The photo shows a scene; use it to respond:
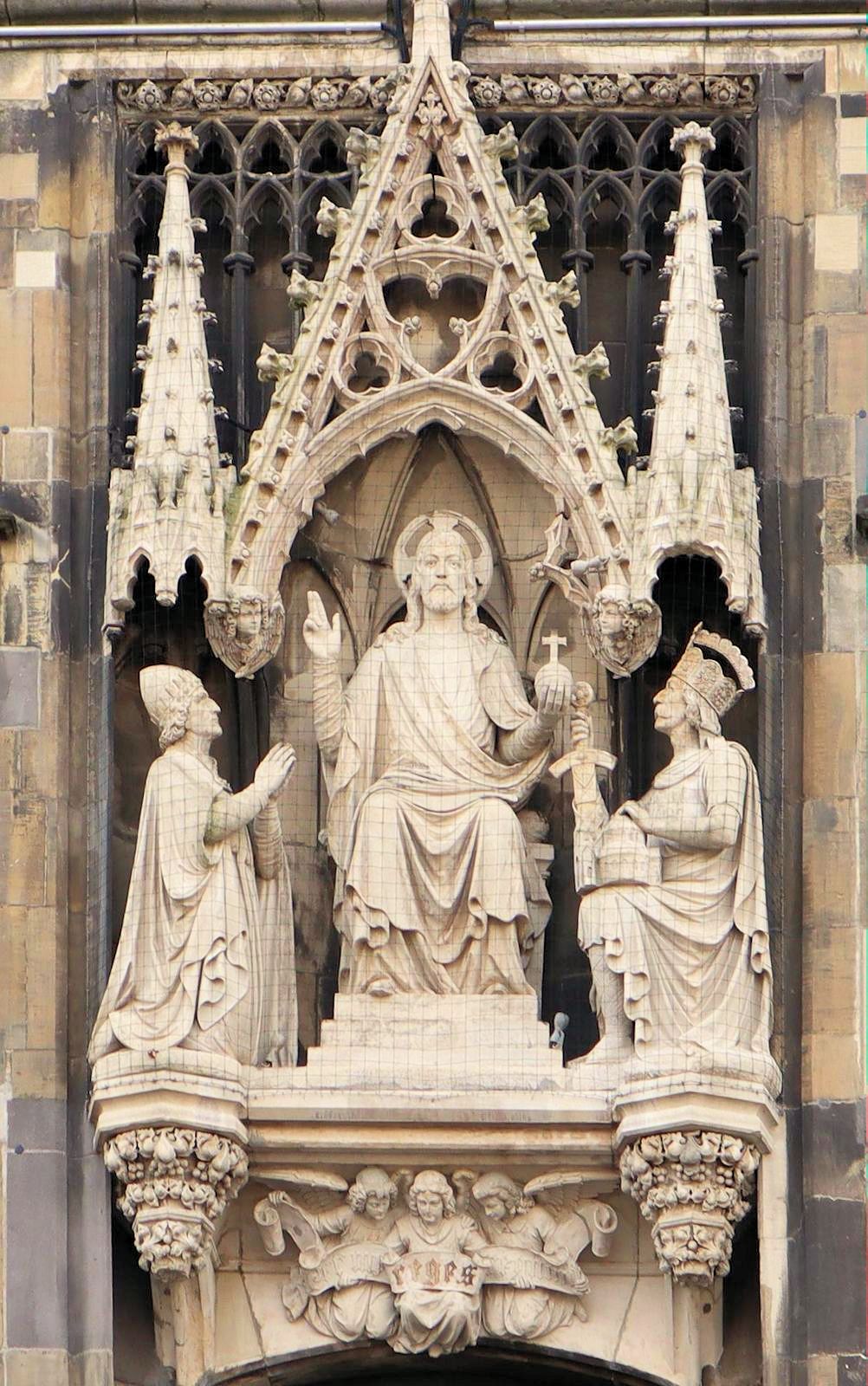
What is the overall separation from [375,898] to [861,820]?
155cm

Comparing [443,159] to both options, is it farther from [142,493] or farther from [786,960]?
[786,960]

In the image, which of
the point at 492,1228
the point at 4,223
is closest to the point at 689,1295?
the point at 492,1228

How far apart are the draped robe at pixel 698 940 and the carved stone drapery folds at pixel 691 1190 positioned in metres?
0.22

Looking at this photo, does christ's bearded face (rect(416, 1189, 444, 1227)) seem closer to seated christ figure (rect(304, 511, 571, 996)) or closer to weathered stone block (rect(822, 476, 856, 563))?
seated christ figure (rect(304, 511, 571, 996))

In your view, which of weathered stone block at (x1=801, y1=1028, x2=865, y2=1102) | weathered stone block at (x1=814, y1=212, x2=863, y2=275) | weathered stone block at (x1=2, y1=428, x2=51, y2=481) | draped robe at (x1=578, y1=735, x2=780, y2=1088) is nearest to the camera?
draped robe at (x1=578, y1=735, x2=780, y2=1088)

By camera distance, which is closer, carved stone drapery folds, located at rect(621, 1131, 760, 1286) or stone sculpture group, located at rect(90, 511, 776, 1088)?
carved stone drapery folds, located at rect(621, 1131, 760, 1286)

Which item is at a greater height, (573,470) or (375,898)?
(573,470)

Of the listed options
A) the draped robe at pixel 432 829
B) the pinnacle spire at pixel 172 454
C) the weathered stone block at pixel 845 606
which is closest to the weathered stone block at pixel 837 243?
the weathered stone block at pixel 845 606

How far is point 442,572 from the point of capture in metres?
16.9

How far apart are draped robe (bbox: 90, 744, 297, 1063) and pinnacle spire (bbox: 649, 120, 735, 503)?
5.81 feet

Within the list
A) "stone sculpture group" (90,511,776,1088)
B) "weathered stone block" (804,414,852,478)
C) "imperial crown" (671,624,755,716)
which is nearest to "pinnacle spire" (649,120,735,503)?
"weathered stone block" (804,414,852,478)

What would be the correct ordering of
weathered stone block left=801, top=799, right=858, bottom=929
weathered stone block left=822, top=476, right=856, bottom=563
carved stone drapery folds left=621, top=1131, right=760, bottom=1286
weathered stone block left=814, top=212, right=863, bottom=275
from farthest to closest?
weathered stone block left=814, top=212, right=863, bottom=275 < weathered stone block left=822, top=476, right=856, bottom=563 < weathered stone block left=801, top=799, right=858, bottom=929 < carved stone drapery folds left=621, top=1131, right=760, bottom=1286

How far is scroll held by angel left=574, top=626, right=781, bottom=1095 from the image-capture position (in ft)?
53.3

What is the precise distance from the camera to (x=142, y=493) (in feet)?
55.4
